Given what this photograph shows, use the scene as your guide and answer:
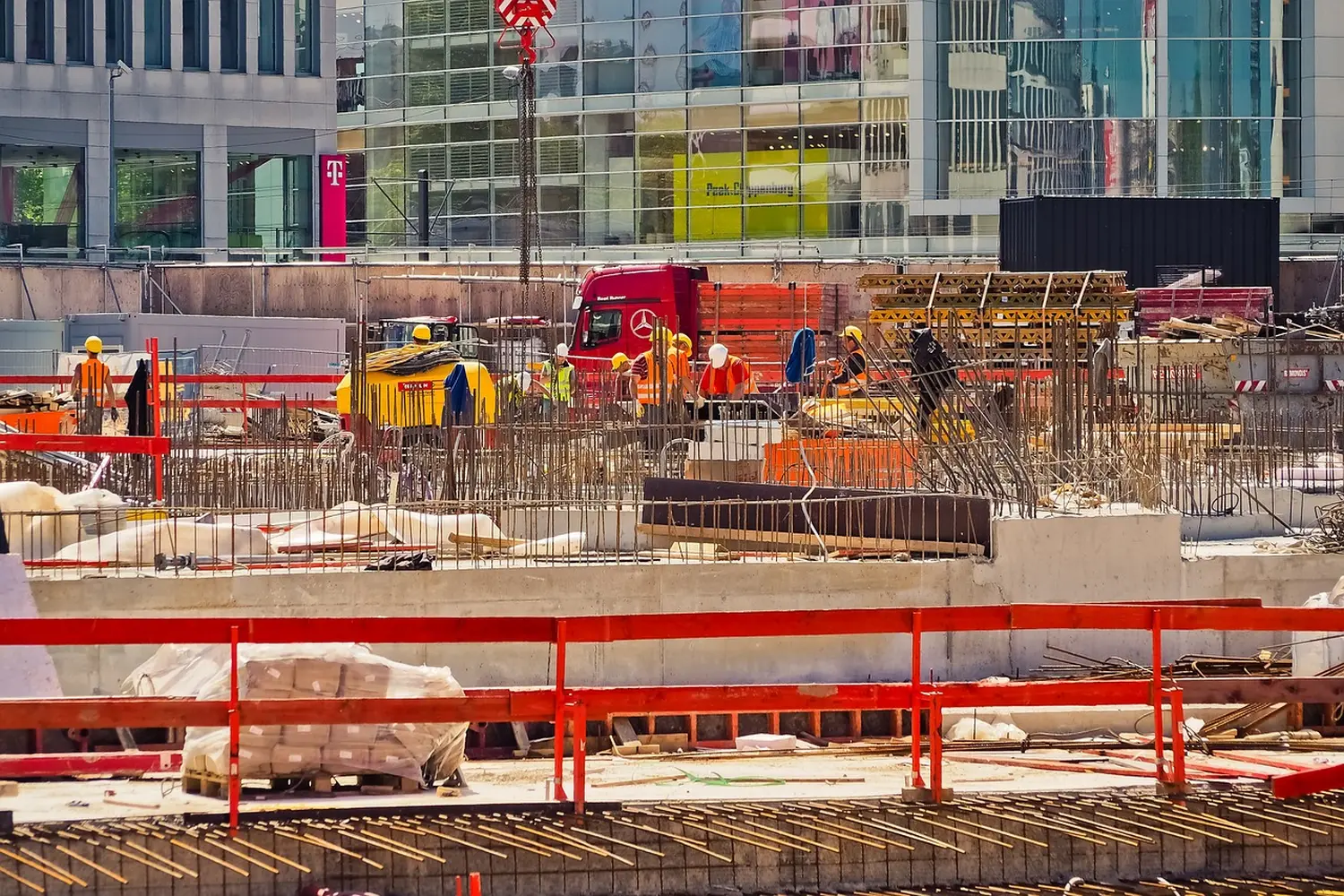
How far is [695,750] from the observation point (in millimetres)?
12945

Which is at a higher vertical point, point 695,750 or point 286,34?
point 286,34

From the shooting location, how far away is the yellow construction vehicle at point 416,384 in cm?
2516

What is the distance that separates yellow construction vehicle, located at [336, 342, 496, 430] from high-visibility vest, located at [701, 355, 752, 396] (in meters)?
3.01

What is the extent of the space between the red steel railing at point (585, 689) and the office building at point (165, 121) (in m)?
51.7

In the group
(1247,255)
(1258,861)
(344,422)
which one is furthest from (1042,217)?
(1258,861)

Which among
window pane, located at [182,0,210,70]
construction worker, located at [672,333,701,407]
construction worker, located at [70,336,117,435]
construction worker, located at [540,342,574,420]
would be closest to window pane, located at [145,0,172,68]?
window pane, located at [182,0,210,70]

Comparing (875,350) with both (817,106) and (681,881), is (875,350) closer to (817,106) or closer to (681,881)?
(681,881)

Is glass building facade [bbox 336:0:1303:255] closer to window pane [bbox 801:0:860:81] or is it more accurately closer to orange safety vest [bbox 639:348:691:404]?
window pane [bbox 801:0:860:81]

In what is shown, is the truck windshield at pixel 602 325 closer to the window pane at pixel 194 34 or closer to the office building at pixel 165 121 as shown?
the office building at pixel 165 121

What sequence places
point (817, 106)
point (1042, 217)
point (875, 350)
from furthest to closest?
1. point (817, 106)
2. point (1042, 217)
3. point (875, 350)

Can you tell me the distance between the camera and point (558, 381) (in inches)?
1022

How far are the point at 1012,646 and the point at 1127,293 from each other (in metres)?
12.8

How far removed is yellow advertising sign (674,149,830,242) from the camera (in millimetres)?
53906

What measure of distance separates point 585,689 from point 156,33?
189 ft
